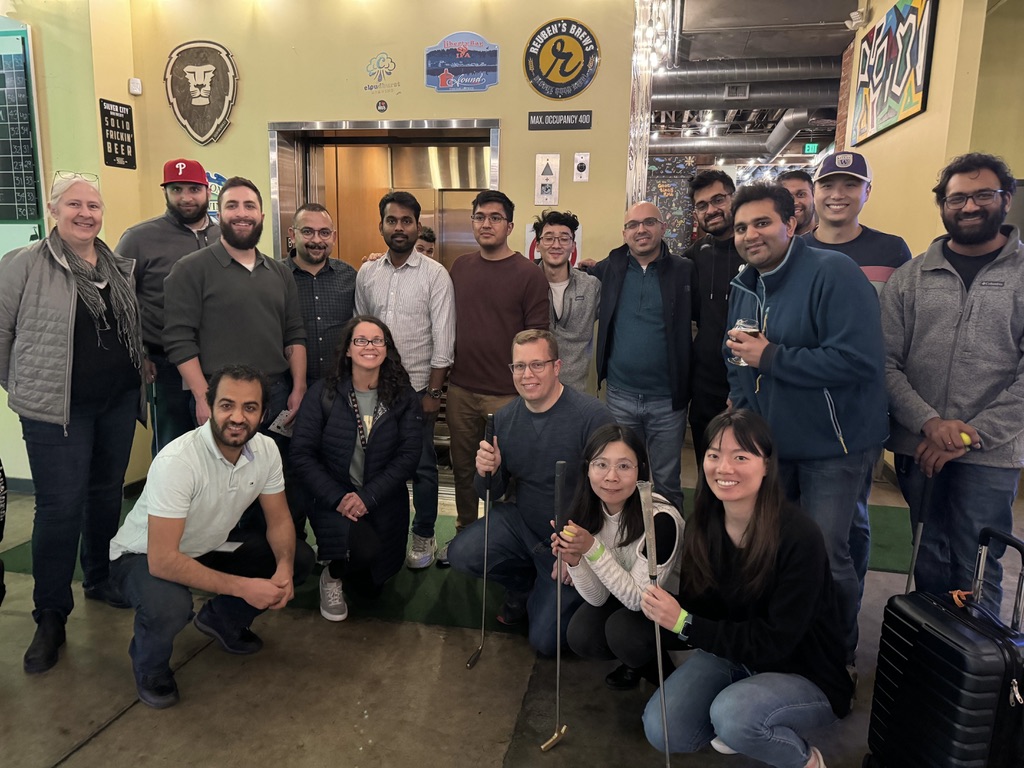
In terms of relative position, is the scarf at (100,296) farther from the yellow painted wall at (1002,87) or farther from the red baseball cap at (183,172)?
the yellow painted wall at (1002,87)

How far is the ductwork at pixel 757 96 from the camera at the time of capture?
27.1ft

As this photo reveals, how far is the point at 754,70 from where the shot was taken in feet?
25.2

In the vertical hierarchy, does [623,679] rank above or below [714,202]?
below

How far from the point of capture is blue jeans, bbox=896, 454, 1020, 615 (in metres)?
2.30

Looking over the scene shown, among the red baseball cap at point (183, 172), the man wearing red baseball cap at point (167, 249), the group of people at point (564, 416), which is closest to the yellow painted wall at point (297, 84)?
the group of people at point (564, 416)

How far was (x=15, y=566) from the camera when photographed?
11.0 ft

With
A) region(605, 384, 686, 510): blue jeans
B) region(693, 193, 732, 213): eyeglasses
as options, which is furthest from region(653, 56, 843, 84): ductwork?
region(605, 384, 686, 510): blue jeans

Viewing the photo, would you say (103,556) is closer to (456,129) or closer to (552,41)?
(456,129)

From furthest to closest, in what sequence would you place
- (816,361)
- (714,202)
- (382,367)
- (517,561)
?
(714,202), (382,367), (517,561), (816,361)

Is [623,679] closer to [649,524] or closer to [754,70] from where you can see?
[649,524]

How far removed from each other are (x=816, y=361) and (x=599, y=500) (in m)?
0.82

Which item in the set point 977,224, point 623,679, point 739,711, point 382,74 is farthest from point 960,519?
point 382,74

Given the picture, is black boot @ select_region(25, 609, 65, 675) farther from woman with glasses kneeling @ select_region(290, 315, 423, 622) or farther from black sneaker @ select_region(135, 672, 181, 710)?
woman with glasses kneeling @ select_region(290, 315, 423, 622)

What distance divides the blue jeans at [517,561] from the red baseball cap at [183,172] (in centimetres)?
207
